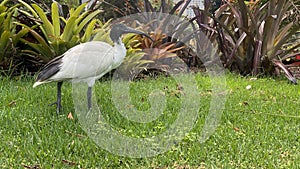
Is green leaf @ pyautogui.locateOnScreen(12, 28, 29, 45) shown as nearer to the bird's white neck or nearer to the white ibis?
the white ibis

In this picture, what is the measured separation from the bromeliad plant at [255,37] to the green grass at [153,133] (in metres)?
1.37

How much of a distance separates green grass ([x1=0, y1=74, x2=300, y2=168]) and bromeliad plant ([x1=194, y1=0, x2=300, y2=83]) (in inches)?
53.8

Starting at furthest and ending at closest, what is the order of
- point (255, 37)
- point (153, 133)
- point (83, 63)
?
point (255, 37) → point (83, 63) → point (153, 133)

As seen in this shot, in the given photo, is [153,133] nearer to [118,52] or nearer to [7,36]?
[118,52]

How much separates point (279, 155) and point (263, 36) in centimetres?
306

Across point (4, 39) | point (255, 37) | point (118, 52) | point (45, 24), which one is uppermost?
point (118, 52)

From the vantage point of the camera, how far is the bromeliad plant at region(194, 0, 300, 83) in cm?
488

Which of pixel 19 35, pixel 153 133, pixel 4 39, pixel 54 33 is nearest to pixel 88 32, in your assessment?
pixel 54 33

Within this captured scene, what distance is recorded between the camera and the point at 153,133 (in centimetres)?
245

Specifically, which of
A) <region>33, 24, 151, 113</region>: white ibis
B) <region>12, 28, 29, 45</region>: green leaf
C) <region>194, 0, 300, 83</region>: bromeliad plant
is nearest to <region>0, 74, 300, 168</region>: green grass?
<region>33, 24, 151, 113</region>: white ibis

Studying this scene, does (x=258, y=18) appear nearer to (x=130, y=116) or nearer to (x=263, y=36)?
(x=263, y=36)

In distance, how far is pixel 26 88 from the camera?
355cm

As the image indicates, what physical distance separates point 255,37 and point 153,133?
3.06 m

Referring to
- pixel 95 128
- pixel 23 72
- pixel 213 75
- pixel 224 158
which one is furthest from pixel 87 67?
pixel 213 75
